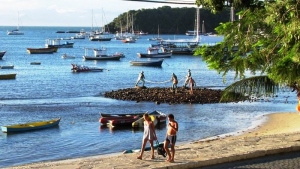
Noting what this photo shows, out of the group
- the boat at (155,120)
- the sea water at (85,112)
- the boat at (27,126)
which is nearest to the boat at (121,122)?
the sea water at (85,112)

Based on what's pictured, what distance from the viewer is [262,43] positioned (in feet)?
65.2

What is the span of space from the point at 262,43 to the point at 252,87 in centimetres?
157

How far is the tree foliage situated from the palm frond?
74 mm

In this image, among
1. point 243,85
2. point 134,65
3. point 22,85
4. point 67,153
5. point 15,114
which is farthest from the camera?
point 134,65

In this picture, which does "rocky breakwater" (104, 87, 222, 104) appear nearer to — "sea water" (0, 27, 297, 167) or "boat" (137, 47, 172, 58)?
"sea water" (0, 27, 297, 167)

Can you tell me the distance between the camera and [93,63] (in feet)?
334

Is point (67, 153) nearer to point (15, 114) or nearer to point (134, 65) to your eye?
point (15, 114)

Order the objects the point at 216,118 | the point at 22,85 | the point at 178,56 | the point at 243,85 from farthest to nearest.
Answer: the point at 178,56 < the point at 22,85 < the point at 216,118 < the point at 243,85

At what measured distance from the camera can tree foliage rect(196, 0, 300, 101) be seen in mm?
17281

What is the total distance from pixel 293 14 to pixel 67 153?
14430 mm

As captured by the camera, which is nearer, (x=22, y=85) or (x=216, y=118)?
(x=216, y=118)

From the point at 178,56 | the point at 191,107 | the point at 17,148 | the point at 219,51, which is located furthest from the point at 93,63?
the point at 219,51

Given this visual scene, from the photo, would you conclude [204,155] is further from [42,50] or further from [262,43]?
[42,50]

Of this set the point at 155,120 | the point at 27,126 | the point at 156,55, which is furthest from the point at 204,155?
the point at 156,55
